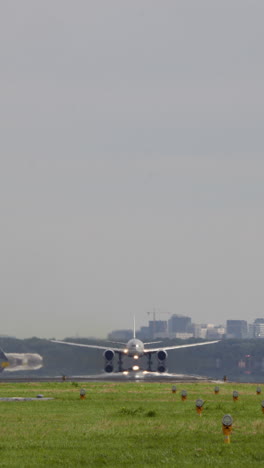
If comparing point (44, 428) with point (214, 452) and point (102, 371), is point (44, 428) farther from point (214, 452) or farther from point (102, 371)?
point (102, 371)

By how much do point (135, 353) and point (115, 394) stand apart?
86126 millimetres

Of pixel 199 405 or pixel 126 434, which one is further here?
pixel 199 405

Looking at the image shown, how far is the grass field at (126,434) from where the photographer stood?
33688mm

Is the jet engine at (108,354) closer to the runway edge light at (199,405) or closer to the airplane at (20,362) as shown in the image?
the airplane at (20,362)

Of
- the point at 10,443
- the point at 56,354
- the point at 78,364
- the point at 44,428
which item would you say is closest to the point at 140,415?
the point at 44,428

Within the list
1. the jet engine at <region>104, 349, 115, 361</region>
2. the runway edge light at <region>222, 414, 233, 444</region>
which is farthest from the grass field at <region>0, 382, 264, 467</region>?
the jet engine at <region>104, 349, 115, 361</region>

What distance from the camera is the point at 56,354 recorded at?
199 metres

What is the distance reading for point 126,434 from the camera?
42500 mm

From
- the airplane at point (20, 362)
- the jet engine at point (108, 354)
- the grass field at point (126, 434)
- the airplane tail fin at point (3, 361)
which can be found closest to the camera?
the grass field at point (126, 434)

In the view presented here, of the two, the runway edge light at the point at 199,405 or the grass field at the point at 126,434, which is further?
the runway edge light at the point at 199,405

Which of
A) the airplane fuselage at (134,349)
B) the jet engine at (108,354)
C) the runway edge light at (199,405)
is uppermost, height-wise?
the airplane fuselage at (134,349)

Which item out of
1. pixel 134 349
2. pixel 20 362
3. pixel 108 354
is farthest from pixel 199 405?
pixel 20 362

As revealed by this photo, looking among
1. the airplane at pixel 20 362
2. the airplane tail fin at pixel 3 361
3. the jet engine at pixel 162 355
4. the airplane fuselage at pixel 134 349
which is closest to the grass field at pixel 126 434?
the airplane fuselage at pixel 134 349

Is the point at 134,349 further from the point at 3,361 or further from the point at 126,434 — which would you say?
the point at 126,434
